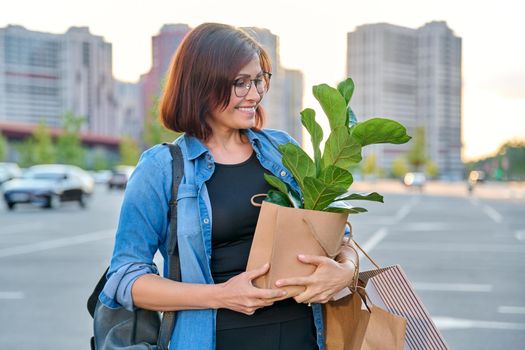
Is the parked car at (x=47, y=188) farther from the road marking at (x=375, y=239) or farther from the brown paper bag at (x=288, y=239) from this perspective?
the brown paper bag at (x=288, y=239)

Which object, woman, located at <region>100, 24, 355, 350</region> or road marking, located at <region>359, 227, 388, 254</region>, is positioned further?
road marking, located at <region>359, 227, 388, 254</region>

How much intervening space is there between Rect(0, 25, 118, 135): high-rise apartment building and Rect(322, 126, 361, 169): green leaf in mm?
118427

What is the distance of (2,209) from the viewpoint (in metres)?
24.0

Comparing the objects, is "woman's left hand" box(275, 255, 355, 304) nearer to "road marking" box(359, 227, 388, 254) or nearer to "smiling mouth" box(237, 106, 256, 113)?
"smiling mouth" box(237, 106, 256, 113)

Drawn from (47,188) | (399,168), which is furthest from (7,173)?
(399,168)

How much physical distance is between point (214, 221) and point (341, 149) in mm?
400

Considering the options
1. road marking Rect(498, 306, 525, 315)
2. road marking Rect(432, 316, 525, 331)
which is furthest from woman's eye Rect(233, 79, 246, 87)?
road marking Rect(498, 306, 525, 315)

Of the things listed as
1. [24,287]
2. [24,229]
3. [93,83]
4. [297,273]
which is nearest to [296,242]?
[297,273]

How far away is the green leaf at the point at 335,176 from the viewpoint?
1812mm

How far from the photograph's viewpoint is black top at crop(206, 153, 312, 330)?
1976 millimetres

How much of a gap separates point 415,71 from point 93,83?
190 ft

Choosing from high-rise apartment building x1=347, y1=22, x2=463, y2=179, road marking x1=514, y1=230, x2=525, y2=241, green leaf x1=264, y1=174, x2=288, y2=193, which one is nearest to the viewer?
green leaf x1=264, y1=174, x2=288, y2=193

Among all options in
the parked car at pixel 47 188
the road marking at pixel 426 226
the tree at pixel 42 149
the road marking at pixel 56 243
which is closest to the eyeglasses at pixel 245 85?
the road marking at pixel 56 243

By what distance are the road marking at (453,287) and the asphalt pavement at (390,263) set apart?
0.01 m
